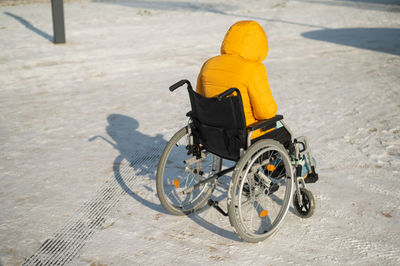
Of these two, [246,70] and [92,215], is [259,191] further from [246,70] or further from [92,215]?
[92,215]

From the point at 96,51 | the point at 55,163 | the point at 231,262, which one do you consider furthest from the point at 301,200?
the point at 96,51

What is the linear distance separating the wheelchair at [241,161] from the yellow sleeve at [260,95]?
7 centimetres

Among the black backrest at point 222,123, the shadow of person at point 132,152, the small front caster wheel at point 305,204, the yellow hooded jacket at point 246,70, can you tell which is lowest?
the shadow of person at point 132,152

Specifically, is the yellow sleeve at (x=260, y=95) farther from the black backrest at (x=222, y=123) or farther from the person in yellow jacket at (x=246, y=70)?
the black backrest at (x=222, y=123)

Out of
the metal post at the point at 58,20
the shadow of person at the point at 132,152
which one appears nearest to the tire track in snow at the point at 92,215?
the shadow of person at the point at 132,152

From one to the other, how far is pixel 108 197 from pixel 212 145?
1.26m

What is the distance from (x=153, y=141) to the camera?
518 centimetres

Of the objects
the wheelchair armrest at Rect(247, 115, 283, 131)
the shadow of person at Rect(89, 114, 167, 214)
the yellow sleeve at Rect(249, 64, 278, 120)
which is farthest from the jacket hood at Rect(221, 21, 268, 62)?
the shadow of person at Rect(89, 114, 167, 214)

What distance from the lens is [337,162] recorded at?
452cm

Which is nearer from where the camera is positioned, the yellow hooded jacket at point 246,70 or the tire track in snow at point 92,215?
the yellow hooded jacket at point 246,70

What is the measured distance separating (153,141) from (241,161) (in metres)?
2.42

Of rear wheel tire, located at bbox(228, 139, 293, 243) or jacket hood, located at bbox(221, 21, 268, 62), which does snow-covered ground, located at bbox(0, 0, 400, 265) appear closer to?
rear wheel tire, located at bbox(228, 139, 293, 243)

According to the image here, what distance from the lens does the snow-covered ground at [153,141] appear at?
3.23m

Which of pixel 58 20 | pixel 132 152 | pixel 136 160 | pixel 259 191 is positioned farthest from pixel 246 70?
pixel 58 20
